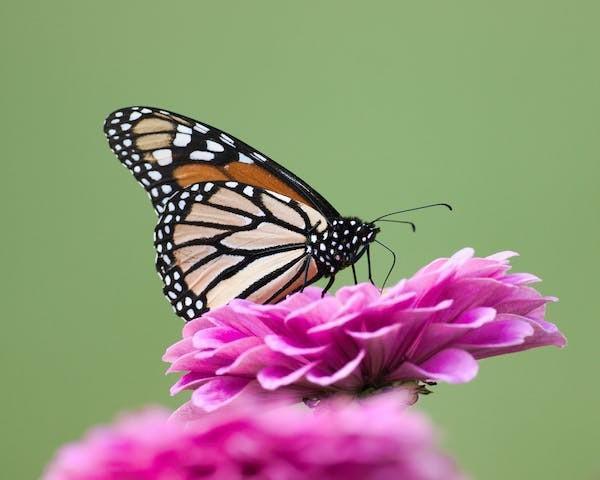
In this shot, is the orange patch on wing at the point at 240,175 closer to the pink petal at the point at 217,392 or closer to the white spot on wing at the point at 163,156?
the white spot on wing at the point at 163,156

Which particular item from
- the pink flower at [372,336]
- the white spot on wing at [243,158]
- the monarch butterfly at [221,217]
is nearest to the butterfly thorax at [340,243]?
the monarch butterfly at [221,217]

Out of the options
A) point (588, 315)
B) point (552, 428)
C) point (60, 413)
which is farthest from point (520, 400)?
point (60, 413)

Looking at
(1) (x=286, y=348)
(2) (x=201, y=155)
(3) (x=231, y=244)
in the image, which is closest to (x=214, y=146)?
(2) (x=201, y=155)

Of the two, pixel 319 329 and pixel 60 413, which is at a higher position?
pixel 60 413

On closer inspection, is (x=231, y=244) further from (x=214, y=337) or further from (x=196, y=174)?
(x=214, y=337)

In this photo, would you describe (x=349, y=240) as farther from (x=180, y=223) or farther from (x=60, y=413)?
(x=60, y=413)

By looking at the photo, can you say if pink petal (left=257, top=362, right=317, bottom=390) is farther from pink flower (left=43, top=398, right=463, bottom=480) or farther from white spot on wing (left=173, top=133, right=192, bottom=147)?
white spot on wing (left=173, top=133, right=192, bottom=147)

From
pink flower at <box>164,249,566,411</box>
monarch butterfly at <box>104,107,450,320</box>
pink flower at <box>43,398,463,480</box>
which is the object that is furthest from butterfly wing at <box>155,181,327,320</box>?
pink flower at <box>43,398,463,480</box>
